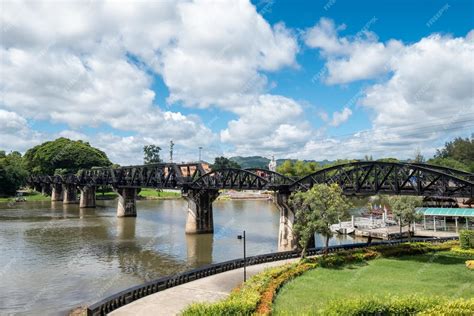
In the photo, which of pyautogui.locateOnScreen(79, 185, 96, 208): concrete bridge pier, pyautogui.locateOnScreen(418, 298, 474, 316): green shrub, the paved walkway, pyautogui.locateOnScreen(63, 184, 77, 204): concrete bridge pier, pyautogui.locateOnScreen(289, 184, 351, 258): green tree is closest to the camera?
pyautogui.locateOnScreen(418, 298, 474, 316): green shrub

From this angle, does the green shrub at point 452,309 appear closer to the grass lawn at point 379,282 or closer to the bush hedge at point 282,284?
the bush hedge at point 282,284

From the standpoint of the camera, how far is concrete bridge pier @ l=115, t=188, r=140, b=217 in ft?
302

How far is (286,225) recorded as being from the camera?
49812 millimetres

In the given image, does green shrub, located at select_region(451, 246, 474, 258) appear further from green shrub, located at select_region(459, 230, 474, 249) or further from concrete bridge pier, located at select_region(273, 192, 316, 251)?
concrete bridge pier, located at select_region(273, 192, 316, 251)

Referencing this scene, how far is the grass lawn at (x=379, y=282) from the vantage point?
979 inches

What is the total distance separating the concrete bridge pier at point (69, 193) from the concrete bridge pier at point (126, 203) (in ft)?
138

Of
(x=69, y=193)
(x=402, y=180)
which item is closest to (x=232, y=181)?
(x=402, y=180)

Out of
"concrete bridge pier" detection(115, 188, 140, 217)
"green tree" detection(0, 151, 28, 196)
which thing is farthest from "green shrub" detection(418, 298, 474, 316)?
"green tree" detection(0, 151, 28, 196)

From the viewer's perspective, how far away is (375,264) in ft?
113

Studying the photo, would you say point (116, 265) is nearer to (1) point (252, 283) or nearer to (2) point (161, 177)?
(1) point (252, 283)

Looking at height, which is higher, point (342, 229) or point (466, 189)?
point (466, 189)

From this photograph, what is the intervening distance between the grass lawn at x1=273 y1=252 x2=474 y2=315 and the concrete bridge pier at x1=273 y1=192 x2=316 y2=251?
14.1 m

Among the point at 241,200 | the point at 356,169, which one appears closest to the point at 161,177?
the point at 356,169

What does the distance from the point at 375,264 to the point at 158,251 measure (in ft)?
98.5
